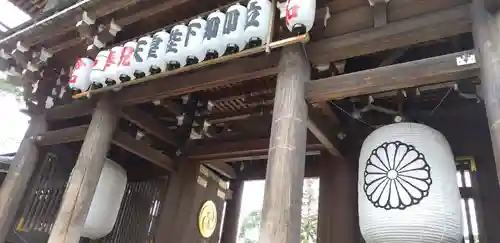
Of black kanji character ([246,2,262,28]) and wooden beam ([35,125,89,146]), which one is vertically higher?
black kanji character ([246,2,262,28])

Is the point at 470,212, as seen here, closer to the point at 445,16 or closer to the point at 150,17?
the point at 445,16

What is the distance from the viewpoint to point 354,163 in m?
4.53

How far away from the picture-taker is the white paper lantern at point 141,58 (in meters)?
4.07

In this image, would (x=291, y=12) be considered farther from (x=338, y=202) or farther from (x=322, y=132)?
(x=338, y=202)

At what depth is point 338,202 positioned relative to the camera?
439 centimetres

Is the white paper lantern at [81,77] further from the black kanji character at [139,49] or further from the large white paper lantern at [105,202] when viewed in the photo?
the large white paper lantern at [105,202]

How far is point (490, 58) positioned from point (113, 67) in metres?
3.74

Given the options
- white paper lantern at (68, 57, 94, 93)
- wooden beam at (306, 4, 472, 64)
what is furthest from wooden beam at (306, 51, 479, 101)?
white paper lantern at (68, 57, 94, 93)

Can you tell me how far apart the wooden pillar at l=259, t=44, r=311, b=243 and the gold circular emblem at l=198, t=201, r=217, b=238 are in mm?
3015

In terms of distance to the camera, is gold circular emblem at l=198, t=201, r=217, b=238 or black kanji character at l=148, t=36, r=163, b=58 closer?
black kanji character at l=148, t=36, r=163, b=58

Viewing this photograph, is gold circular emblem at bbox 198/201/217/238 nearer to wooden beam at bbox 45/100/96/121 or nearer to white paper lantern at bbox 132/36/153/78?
wooden beam at bbox 45/100/96/121

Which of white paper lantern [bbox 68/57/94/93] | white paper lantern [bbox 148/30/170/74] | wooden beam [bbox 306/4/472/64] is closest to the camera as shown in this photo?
wooden beam [bbox 306/4/472/64]

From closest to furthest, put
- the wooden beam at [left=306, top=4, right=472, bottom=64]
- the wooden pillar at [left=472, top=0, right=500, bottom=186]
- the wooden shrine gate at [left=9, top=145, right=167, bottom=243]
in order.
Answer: the wooden pillar at [left=472, top=0, right=500, bottom=186], the wooden beam at [left=306, top=4, right=472, bottom=64], the wooden shrine gate at [left=9, top=145, right=167, bottom=243]

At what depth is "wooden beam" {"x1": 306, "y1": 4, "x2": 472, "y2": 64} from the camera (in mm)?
2961
